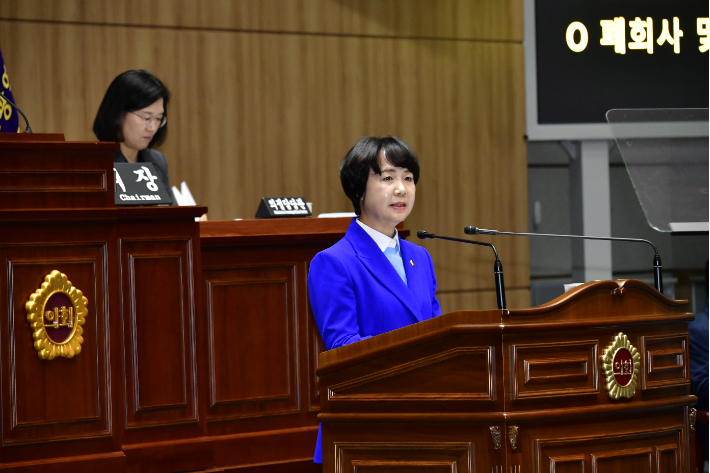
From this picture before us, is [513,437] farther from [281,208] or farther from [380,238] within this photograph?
[281,208]

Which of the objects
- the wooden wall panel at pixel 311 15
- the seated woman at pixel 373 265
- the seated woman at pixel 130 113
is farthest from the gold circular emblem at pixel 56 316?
the wooden wall panel at pixel 311 15

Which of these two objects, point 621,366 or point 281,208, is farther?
point 281,208

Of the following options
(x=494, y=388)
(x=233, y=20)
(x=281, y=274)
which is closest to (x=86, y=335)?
(x=281, y=274)

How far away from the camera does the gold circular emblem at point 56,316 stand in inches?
98.4

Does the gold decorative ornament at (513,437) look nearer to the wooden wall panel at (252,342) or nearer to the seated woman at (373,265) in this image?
the seated woman at (373,265)

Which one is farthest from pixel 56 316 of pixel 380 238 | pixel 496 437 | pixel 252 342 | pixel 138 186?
pixel 496 437

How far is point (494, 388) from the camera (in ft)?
4.78

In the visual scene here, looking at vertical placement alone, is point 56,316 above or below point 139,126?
below

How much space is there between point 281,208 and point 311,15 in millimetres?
1767

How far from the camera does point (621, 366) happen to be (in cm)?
153

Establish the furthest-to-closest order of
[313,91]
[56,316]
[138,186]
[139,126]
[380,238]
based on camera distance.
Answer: [313,91], [139,126], [138,186], [56,316], [380,238]

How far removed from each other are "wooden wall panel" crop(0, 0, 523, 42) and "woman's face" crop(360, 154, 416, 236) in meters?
2.77

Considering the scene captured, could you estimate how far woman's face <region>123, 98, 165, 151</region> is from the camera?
319cm

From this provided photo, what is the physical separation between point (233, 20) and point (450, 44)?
1.29 meters
